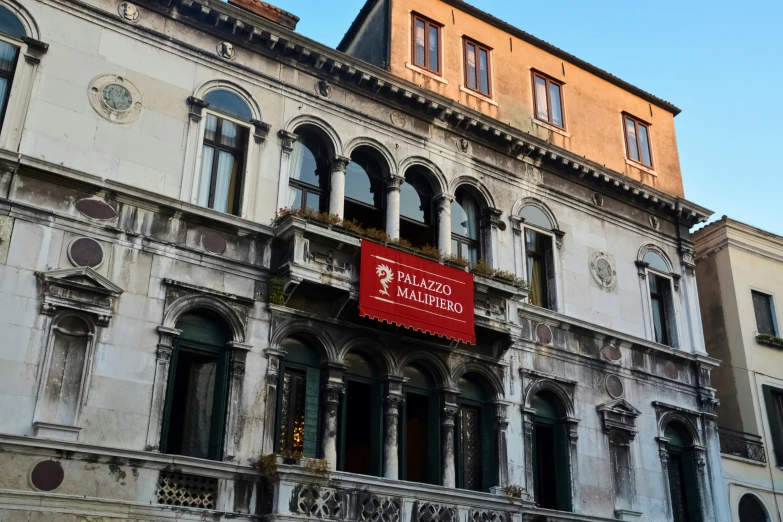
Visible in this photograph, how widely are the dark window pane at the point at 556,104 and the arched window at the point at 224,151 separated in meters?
9.17

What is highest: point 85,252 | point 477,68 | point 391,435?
point 477,68

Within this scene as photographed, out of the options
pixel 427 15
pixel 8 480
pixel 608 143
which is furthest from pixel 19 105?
pixel 608 143

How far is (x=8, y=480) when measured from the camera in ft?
43.1

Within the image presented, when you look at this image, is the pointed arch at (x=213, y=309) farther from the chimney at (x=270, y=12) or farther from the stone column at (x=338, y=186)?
the chimney at (x=270, y=12)

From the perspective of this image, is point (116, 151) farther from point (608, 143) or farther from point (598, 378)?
point (608, 143)

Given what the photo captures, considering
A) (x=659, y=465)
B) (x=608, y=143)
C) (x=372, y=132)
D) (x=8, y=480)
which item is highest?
(x=608, y=143)

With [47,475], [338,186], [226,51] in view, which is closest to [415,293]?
[338,186]

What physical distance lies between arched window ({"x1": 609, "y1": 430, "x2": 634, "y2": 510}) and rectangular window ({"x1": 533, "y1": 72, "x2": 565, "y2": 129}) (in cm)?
825

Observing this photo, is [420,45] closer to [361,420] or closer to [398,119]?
[398,119]

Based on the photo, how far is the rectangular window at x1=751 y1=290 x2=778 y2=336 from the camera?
86.6 feet

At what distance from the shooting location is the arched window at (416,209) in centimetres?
1983

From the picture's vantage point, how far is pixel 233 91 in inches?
708

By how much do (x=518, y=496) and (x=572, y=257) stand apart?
6673mm

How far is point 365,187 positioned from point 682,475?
10730 mm
